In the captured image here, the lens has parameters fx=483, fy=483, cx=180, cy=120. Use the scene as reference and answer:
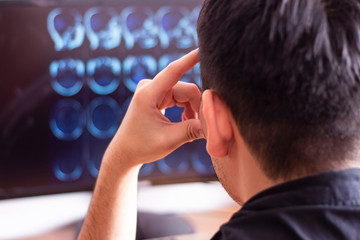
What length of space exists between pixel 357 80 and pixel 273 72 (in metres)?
0.11

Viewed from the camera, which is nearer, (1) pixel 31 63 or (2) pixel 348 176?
(2) pixel 348 176

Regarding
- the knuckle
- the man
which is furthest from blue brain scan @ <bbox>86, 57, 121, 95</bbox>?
the man

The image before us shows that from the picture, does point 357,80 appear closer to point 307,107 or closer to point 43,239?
point 307,107

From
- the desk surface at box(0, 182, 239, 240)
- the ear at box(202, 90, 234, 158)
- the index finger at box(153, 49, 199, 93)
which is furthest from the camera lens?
the desk surface at box(0, 182, 239, 240)

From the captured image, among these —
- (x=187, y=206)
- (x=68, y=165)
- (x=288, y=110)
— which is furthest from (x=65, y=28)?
(x=288, y=110)

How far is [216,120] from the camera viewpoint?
0.70 meters

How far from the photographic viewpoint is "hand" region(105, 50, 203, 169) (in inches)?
37.7

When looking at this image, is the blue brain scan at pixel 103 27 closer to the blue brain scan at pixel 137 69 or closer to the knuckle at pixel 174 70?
the blue brain scan at pixel 137 69

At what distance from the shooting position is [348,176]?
60 centimetres

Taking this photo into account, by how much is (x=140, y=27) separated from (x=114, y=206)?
1.66 ft

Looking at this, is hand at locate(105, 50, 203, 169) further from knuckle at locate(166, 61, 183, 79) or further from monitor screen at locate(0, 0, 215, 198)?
monitor screen at locate(0, 0, 215, 198)

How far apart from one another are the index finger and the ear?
0.26m

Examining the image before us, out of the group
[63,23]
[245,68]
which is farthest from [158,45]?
[245,68]

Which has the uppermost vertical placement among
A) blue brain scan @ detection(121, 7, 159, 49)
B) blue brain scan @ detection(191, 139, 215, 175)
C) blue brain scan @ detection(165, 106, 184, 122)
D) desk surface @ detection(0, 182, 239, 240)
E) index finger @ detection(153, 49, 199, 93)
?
blue brain scan @ detection(121, 7, 159, 49)
